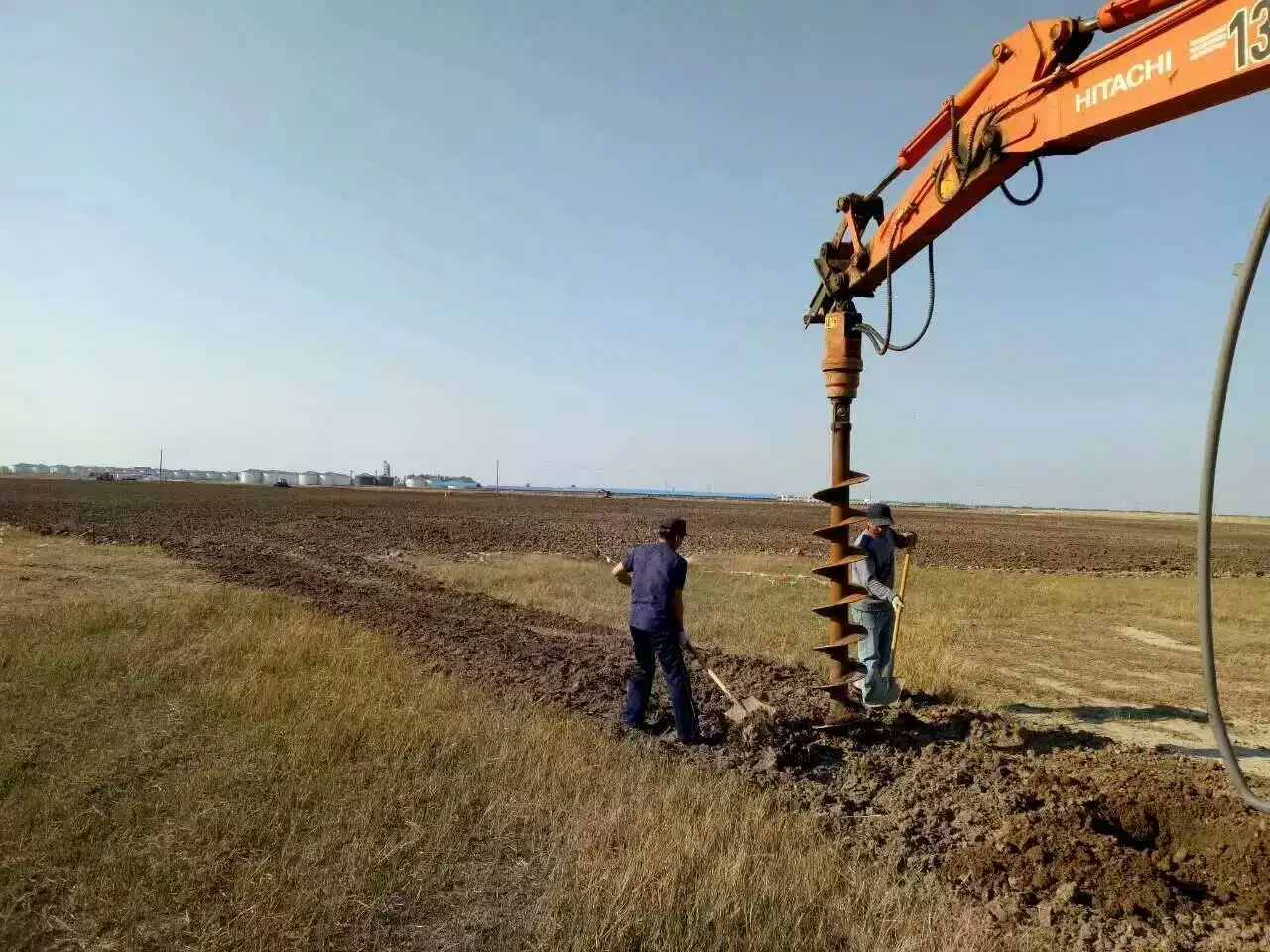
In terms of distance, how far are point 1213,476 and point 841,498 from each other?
475cm

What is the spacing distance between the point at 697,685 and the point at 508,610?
598cm

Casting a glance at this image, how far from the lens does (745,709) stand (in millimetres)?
7000

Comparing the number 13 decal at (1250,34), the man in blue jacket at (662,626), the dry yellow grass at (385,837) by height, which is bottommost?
the dry yellow grass at (385,837)

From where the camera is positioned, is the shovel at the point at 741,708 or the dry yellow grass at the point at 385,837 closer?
the dry yellow grass at the point at 385,837

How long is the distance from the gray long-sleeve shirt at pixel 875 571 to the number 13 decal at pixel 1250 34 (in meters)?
4.29

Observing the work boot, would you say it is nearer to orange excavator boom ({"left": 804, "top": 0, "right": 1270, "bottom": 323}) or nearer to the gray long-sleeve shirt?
the gray long-sleeve shirt

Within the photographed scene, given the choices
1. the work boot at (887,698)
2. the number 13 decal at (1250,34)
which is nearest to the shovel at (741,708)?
the work boot at (887,698)

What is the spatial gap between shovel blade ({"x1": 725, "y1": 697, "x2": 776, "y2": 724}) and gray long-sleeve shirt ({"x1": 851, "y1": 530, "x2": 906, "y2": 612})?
1.22 m

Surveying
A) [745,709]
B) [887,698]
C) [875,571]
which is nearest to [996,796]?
[887,698]

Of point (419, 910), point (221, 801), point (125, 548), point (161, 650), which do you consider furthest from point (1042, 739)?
point (125, 548)

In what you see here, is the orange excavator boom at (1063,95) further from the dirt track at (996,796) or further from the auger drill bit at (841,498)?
→ the dirt track at (996,796)

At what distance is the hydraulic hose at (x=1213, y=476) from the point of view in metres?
2.38

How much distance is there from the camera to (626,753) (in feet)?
19.3

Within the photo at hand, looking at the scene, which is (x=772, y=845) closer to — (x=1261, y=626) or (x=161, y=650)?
(x=161, y=650)
